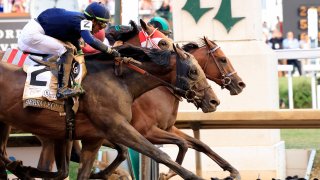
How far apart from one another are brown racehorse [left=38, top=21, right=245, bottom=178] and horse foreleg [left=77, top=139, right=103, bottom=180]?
835mm

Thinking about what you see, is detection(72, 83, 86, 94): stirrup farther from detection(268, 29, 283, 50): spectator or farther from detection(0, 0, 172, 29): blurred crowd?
detection(268, 29, 283, 50): spectator

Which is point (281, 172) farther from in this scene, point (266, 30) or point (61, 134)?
point (266, 30)

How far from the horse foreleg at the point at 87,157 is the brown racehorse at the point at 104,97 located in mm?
196

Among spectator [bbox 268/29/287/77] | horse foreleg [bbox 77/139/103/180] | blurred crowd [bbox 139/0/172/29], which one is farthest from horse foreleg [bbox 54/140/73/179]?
spectator [bbox 268/29/287/77]

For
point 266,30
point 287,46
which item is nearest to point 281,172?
point 287,46

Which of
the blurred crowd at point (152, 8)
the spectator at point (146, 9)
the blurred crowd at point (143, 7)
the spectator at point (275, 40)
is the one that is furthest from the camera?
the spectator at point (146, 9)

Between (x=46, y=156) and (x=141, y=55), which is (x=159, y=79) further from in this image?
(x=46, y=156)

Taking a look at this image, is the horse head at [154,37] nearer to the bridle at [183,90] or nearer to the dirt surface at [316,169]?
the bridle at [183,90]

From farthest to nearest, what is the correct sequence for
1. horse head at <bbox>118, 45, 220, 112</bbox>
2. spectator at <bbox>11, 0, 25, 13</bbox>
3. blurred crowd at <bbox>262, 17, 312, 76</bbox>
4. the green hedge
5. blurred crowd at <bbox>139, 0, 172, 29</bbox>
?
spectator at <bbox>11, 0, 25, 13</bbox> < blurred crowd at <bbox>139, 0, 172, 29</bbox> < blurred crowd at <bbox>262, 17, 312, 76</bbox> < the green hedge < horse head at <bbox>118, 45, 220, 112</bbox>

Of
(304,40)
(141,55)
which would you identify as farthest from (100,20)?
(304,40)

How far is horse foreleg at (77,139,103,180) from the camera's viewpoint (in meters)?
9.30

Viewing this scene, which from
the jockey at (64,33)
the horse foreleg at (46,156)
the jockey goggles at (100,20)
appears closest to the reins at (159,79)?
the jockey at (64,33)

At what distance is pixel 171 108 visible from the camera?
10398 mm

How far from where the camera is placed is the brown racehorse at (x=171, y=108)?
1027 cm
